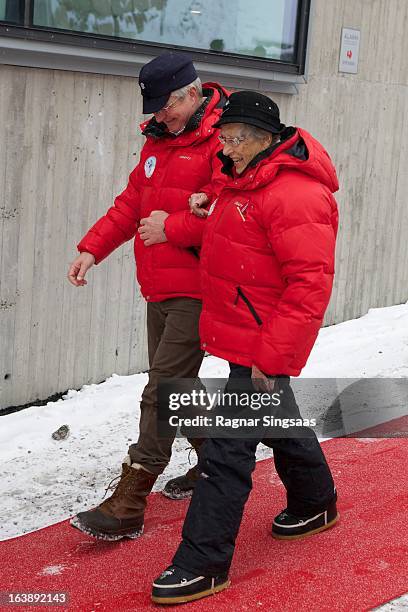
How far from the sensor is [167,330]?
13.8 ft

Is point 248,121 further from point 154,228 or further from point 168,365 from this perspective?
point 168,365

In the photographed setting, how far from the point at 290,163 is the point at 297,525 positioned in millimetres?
1510

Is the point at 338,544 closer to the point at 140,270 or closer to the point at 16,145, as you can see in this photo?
the point at 140,270

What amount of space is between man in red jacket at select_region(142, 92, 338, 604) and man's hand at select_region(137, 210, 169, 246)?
1.01 feet

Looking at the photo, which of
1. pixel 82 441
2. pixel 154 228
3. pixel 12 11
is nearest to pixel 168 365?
pixel 154 228

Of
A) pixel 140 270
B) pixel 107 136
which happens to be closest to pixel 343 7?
pixel 107 136

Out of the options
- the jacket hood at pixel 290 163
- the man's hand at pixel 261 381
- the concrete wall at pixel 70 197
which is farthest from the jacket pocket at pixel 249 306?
the concrete wall at pixel 70 197

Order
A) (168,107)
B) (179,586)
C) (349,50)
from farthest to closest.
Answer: (349,50) < (168,107) < (179,586)

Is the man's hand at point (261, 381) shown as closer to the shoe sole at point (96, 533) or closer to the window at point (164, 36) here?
the shoe sole at point (96, 533)

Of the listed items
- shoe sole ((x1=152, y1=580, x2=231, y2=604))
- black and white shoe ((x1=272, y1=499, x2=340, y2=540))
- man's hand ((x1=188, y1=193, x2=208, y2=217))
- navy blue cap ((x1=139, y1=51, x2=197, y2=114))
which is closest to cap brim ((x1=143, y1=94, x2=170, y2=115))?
navy blue cap ((x1=139, y1=51, x2=197, y2=114))

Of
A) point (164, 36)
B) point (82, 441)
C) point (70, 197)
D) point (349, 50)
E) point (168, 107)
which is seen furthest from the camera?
point (349, 50)

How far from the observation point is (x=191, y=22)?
255 inches

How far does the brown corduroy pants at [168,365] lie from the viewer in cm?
413

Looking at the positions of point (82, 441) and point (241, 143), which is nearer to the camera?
point (241, 143)
